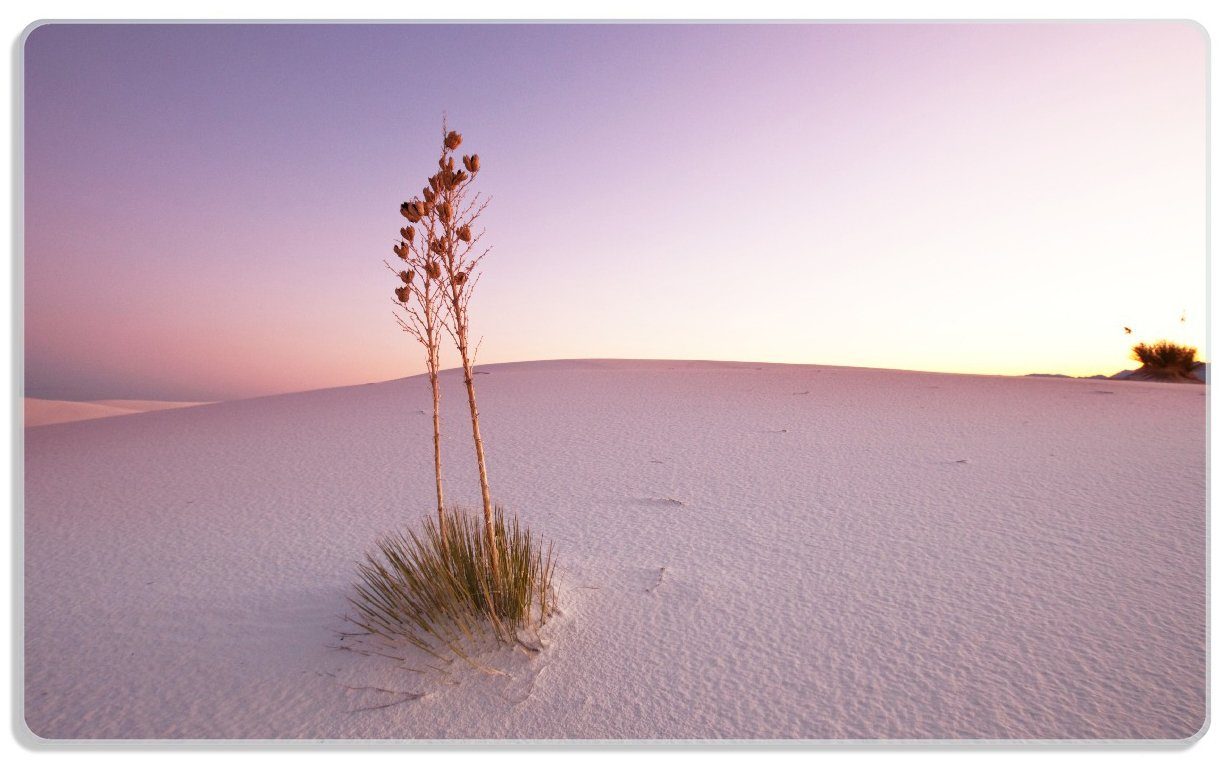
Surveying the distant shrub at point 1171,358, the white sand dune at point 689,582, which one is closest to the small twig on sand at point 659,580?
the white sand dune at point 689,582

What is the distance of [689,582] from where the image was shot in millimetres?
2318

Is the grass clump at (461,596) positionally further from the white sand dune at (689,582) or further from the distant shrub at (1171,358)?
the distant shrub at (1171,358)

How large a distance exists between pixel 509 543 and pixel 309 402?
5981 mm

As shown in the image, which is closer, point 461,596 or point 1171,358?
point 461,596

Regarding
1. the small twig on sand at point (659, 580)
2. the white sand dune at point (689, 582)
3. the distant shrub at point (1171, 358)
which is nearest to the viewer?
the white sand dune at point (689, 582)

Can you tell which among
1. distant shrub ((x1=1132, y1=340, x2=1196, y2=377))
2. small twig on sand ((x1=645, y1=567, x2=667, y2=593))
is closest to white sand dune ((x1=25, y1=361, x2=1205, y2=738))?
small twig on sand ((x1=645, y1=567, x2=667, y2=593))

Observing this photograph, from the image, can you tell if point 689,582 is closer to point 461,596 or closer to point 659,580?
point 659,580

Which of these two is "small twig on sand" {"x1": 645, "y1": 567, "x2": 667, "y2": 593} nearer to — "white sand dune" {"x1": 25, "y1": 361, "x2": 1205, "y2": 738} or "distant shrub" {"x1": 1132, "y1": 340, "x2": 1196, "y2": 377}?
"white sand dune" {"x1": 25, "y1": 361, "x2": 1205, "y2": 738}

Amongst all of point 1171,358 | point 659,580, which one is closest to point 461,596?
point 659,580

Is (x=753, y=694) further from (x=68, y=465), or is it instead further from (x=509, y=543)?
(x=68, y=465)

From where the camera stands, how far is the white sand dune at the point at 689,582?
162cm

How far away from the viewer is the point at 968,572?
91.1 inches

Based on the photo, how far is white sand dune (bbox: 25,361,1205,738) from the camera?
1625mm
